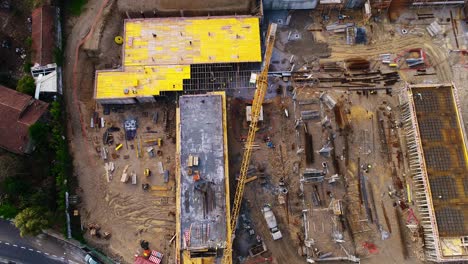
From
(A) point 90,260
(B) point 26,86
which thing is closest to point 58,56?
(B) point 26,86

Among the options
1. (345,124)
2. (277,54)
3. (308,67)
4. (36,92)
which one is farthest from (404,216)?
(36,92)

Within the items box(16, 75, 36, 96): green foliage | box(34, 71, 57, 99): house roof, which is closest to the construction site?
box(34, 71, 57, 99): house roof

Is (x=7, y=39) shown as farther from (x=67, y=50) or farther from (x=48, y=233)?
(x=48, y=233)

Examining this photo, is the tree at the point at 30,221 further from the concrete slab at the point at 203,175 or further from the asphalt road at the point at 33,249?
the concrete slab at the point at 203,175

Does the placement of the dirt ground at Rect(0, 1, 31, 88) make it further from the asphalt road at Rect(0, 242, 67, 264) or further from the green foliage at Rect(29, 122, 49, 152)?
the asphalt road at Rect(0, 242, 67, 264)

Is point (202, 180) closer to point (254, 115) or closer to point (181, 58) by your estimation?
point (254, 115)

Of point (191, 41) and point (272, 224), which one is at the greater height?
point (191, 41)
